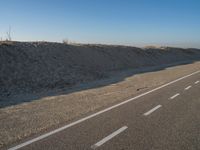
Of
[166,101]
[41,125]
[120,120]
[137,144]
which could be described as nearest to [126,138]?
[137,144]

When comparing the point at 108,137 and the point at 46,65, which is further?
the point at 46,65

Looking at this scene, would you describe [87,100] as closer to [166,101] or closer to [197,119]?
[166,101]

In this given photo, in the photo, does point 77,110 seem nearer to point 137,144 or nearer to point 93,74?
point 137,144

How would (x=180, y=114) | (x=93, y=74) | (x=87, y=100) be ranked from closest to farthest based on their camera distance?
(x=180, y=114) < (x=87, y=100) < (x=93, y=74)

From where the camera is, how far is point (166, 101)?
11.5m

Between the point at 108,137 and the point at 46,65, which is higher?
the point at 108,137

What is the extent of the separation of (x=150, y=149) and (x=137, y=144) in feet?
1.24

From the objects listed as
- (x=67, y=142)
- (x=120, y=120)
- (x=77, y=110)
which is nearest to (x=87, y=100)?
(x=77, y=110)

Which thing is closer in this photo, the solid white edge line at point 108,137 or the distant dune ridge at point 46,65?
the solid white edge line at point 108,137

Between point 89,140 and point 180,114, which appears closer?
point 89,140

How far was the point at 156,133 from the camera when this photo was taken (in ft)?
22.5

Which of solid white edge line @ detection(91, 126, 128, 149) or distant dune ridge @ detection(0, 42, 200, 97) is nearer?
solid white edge line @ detection(91, 126, 128, 149)

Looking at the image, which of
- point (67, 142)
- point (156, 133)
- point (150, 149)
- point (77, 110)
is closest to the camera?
point (150, 149)

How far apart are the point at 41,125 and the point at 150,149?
11.5 feet
